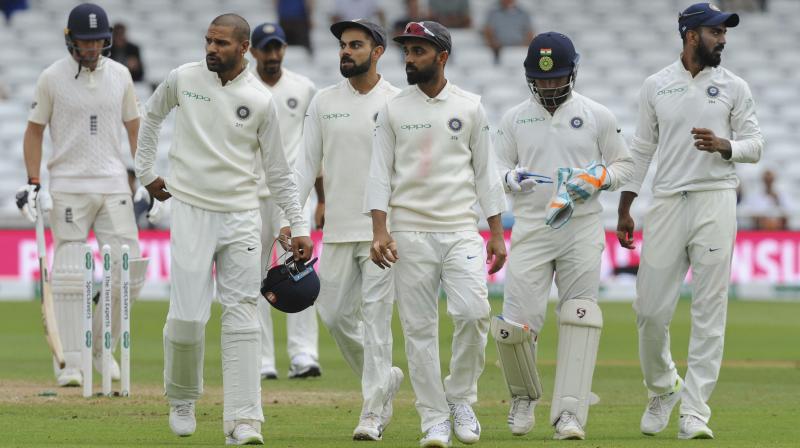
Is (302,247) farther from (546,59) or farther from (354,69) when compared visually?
(546,59)

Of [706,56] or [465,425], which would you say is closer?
[465,425]

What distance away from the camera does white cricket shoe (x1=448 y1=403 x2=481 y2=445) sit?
25.5 feet

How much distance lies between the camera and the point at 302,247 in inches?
310

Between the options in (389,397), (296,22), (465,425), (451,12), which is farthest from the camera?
(451,12)

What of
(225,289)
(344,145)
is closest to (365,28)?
(344,145)

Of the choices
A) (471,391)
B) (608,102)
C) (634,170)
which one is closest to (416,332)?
(471,391)

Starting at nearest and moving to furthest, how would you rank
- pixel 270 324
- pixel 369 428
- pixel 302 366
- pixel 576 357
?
1. pixel 369 428
2. pixel 576 357
3. pixel 270 324
4. pixel 302 366

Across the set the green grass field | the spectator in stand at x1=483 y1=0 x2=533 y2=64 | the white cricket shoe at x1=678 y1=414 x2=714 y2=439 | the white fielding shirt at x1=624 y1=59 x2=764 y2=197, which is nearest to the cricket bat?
the green grass field

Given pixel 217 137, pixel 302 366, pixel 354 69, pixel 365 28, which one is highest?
pixel 365 28

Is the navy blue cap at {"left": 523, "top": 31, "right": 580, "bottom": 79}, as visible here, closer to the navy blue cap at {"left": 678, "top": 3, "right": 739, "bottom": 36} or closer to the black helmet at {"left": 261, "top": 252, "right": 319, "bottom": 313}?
the navy blue cap at {"left": 678, "top": 3, "right": 739, "bottom": 36}

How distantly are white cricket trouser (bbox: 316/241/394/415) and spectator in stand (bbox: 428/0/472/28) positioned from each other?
1627 cm

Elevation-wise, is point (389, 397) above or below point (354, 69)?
below

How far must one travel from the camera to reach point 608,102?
77.9ft

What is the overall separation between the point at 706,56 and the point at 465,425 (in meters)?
2.32
